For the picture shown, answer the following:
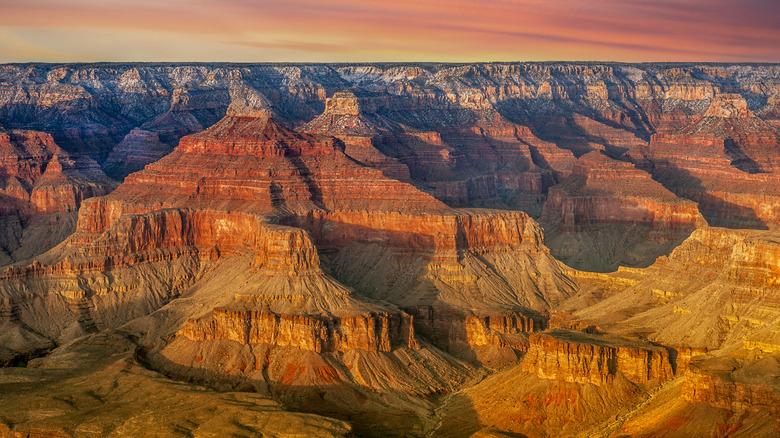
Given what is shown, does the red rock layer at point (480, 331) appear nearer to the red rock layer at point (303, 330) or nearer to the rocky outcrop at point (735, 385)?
A: the red rock layer at point (303, 330)

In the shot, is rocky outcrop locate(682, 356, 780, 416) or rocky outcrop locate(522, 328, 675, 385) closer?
rocky outcrop locate(682, 356, 780, 416)

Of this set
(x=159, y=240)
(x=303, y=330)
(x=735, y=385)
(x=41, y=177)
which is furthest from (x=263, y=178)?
(x=735, y=385)

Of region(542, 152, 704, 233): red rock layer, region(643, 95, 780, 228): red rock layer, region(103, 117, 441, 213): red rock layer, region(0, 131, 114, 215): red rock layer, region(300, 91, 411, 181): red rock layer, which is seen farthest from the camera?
region(0, 131, 114, 215): red rock layer

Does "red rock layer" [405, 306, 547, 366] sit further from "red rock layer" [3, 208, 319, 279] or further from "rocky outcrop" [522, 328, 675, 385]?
"rocky outcrop" [522, 328, 675, 385]

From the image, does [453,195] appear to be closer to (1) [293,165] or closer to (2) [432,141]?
(2) [432,141]

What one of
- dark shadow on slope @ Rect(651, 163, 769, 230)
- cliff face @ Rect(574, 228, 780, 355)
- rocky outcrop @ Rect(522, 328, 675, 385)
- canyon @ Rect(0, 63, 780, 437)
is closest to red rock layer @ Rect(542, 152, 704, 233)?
canyon @ Rect(0, 63, 780, 437)

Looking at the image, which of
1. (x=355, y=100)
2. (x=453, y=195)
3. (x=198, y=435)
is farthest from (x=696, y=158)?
(x=198, y=435)
